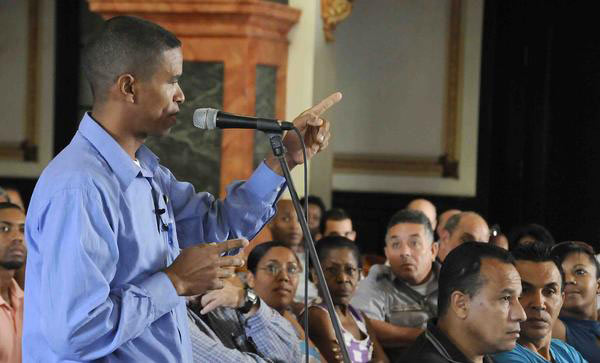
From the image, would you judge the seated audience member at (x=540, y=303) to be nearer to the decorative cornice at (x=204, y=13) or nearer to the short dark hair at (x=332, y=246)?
the short dark hair at (x=332, y=246)

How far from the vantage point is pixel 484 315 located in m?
2.80

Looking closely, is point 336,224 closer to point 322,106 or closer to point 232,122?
point 322,106

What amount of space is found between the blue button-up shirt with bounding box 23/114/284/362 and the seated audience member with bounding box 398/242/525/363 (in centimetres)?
91

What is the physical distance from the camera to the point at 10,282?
3.73m

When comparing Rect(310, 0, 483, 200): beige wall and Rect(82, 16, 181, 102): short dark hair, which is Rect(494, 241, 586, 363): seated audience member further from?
Rect(310, 0, 483, 200): beige wall

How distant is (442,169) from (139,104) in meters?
5.93

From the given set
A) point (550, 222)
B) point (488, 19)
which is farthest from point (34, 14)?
point (550, 222)

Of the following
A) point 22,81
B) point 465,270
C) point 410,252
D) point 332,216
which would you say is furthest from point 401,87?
point 465,270

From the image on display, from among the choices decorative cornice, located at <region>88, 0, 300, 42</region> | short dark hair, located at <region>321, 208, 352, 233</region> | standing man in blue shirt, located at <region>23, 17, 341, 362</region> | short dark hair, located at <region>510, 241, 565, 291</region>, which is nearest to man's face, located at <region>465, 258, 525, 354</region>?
short dark hair, located at <region>510, 241, 565, 291</region>

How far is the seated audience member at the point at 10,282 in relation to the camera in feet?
11.5

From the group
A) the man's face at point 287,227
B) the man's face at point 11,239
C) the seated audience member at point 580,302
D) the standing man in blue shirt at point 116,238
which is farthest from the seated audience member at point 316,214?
the standing man in blue shirt at point 116,238

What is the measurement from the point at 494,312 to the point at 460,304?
0.09 m

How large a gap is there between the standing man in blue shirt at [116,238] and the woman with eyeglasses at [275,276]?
1844mm

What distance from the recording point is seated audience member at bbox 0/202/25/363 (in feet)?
11.5
